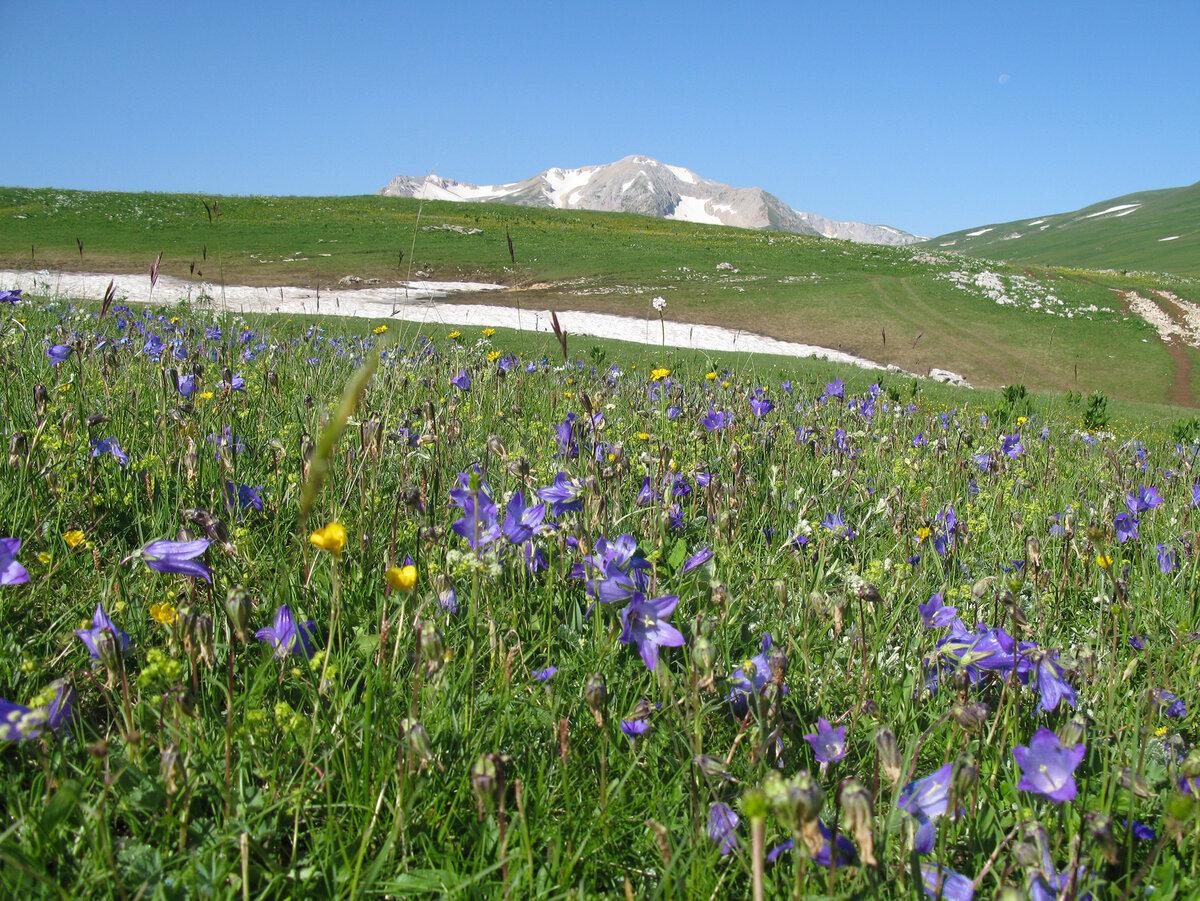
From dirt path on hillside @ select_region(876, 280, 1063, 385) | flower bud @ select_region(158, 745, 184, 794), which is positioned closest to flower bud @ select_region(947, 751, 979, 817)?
flower bud @ select_region(158, 745, 184, 794)

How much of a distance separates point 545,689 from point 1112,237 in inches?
5181

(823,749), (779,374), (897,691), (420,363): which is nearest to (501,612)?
(823,749)

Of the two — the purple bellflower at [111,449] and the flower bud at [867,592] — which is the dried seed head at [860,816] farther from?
the purple bellflower at [111,449]

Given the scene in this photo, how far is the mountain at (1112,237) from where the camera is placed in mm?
83750

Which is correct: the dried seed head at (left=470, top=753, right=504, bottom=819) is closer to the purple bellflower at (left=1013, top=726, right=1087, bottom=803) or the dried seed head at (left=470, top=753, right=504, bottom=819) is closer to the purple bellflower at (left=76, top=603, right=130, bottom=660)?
the purple bellflower at (left=76, top=603, right=130, bottom=660)

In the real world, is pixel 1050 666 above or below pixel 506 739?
above

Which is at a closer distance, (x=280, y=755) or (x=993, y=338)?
(x=280, y=755)

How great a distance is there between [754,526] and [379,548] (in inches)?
48.8

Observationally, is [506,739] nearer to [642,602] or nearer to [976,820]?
[642,602]

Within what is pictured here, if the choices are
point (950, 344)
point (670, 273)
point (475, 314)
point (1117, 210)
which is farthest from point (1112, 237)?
point (475, 314)

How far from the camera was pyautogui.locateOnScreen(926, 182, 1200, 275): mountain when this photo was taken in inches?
3297

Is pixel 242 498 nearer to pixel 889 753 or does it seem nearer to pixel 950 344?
pixel 889 753

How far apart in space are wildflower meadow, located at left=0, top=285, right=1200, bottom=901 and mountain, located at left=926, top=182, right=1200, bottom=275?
287 ft

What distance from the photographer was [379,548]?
1914 mm
